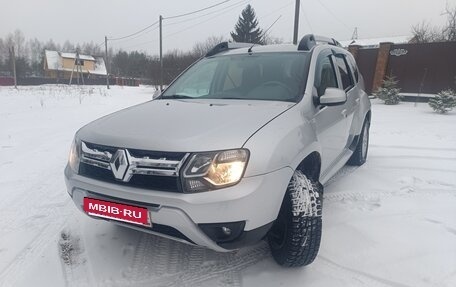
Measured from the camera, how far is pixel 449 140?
6773 mm

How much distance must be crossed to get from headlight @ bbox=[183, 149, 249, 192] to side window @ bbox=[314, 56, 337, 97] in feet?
4.26

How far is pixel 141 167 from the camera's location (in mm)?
1999

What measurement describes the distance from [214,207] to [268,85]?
4.85 feet

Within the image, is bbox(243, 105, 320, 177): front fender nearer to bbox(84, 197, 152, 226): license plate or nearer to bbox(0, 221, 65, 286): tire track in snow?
bbox(84, 197, 152, 226): license plate

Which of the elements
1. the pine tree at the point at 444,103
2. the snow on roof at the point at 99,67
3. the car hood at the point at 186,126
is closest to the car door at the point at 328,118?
the car hood at the point at 186,126

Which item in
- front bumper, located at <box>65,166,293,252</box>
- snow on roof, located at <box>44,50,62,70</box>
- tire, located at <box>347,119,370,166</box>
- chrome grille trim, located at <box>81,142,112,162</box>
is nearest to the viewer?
front bumper, located at <box>65,166,293,252</box>

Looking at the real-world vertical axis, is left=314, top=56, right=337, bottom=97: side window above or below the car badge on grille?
above

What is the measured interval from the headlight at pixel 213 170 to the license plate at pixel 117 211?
33cm

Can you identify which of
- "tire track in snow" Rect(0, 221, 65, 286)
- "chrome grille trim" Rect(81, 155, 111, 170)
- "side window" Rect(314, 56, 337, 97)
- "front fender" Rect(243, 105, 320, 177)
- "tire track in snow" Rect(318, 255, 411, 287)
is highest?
"side window" Rect(314, 56, 337, 97)

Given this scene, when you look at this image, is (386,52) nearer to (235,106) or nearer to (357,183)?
(357,183)

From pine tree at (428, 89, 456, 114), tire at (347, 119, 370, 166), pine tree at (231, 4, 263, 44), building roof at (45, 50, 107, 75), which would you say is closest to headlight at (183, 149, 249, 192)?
tire at (347, 119, 370, 166)

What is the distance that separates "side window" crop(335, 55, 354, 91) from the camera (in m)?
3.91

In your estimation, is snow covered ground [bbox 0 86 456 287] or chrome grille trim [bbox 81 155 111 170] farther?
snow covered ground [bbox 0 86 456 287]

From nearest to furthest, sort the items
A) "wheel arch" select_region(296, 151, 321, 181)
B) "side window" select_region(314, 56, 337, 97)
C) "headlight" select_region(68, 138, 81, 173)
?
"headlight" select_region(68, 138, 81, 173)
"wheel arch" select_region(296, 151, 321, 181)
"side window" select_region(314, 56, 337, 97)
